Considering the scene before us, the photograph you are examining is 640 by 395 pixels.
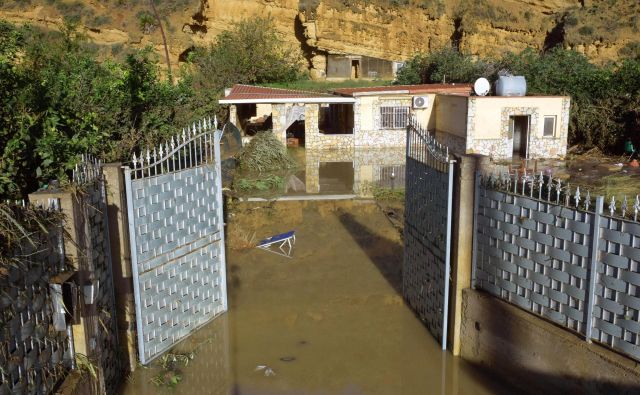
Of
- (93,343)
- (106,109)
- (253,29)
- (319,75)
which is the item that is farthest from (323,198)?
(319,75)

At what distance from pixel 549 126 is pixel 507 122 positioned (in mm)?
1688

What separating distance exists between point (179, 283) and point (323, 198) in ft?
27.8

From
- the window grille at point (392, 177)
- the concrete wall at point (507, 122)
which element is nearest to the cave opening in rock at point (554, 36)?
the concrete wall at point (507, 122)

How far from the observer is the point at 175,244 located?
6.69m

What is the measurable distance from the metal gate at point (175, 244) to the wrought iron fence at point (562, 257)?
3.51 m

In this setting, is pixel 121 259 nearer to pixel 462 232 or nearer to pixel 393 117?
pixel 462 232

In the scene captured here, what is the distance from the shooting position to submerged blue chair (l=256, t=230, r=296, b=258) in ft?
34.3

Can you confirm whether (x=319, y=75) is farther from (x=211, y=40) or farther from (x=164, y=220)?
(x=164, y=220)

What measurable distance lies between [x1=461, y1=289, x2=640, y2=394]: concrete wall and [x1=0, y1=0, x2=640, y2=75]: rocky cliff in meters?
32.2

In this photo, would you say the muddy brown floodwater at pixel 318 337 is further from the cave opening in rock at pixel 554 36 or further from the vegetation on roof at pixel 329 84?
the cave opening in rock at pixel 554 36

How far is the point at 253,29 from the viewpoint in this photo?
38.3 meters

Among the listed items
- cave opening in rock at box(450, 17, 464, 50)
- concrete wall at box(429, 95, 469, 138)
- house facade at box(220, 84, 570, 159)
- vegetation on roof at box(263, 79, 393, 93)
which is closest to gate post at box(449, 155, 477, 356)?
house facade at box(220, 84, 570, 159)

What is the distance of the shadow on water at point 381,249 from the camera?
30.8 feet

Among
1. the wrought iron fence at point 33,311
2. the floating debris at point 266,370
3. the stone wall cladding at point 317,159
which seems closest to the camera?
the wrought iron fence at point 33,311
